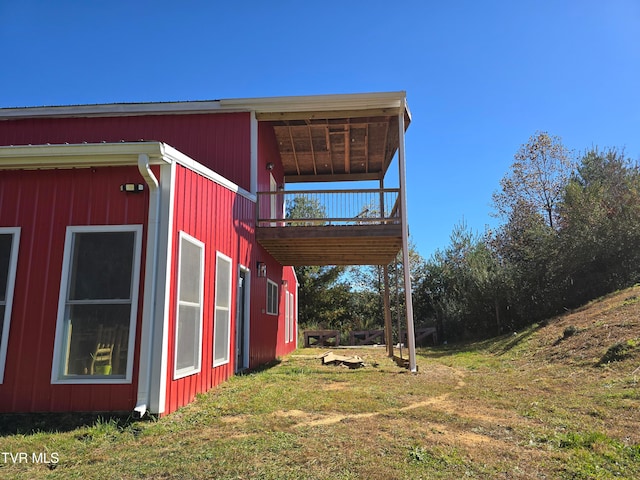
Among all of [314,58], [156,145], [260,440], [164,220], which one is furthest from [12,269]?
[314,58]

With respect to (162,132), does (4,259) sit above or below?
below

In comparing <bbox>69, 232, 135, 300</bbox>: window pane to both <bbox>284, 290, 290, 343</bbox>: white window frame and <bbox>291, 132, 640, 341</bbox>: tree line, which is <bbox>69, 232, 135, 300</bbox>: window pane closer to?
<bbox>291, 132, 640, 341</bbox>: tree line

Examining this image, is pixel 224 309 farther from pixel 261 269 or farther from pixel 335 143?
pixel 335 143

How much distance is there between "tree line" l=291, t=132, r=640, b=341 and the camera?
13.6 metres

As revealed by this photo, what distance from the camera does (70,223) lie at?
5.01 metres

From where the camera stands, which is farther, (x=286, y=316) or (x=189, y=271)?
(x=286, y=316)

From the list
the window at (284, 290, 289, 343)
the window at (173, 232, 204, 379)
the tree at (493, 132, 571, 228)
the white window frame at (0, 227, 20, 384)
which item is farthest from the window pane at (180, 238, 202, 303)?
the tree at (493, 132, 571, 228)

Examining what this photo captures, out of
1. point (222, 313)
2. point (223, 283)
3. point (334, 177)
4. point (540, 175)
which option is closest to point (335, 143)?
point (334, 177)

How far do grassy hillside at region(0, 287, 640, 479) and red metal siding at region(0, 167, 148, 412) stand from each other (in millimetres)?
319

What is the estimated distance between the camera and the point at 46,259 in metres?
4.92

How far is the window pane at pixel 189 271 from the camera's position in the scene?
17.5 ft

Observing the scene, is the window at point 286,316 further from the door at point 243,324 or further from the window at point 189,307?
the window at point 189,307

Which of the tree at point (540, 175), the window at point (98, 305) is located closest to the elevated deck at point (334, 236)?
the window at point (98, 305)

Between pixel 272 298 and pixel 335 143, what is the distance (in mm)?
4332
